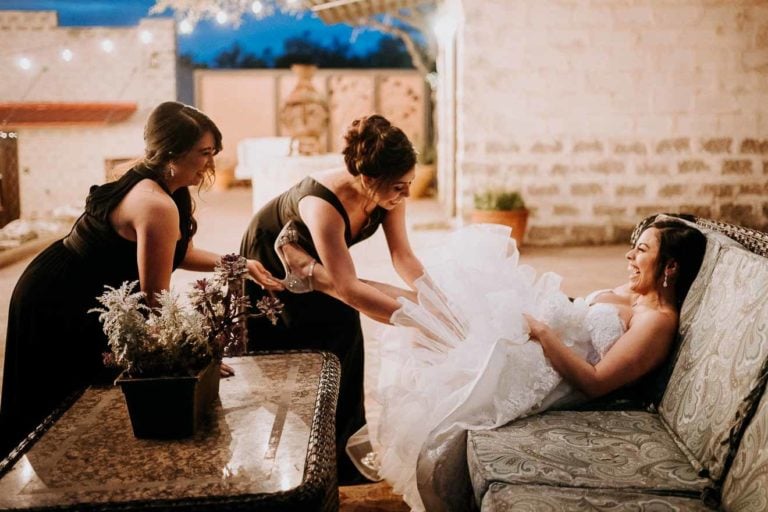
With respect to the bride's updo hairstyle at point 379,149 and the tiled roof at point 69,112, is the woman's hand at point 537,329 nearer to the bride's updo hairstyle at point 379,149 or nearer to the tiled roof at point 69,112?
the bride's updo hairstyle at point 379,149

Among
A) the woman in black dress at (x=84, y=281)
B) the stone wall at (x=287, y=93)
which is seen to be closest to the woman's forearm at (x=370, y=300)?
the woman in black dress at (x=84, y=281)

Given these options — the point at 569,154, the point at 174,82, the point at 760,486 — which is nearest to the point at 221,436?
the point at 760,486

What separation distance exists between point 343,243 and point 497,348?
68 centimetres

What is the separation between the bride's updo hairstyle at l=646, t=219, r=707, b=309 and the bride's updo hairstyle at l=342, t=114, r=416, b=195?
866 millimetres

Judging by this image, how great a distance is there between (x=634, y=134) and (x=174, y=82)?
980cm

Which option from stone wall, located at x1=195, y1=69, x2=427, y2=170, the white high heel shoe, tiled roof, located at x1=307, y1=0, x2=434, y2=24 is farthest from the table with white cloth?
stone wall, located at x1=195, y1=69, x2=427, y2=170

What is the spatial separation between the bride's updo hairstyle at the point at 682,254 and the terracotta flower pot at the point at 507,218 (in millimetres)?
5327

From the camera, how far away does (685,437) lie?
2.09 m

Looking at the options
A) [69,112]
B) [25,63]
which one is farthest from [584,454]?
[25,63]

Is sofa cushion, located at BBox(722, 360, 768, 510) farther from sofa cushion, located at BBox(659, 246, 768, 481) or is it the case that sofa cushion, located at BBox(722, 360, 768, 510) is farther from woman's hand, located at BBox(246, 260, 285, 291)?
woman's hand, located at BBox(246, 260, 285, 291)

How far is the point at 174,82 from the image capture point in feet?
49.2

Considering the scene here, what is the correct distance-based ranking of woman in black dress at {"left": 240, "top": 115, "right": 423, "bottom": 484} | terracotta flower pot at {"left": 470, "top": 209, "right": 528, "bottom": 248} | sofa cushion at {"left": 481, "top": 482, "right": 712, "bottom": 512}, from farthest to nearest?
terracotta flower pot at {"left": 470, "top": 209, "right": 528, "bottom": 248} → woman in black dress at {"left": 240, "top": 115, "right": 423, "bottom": 484} → sofa cushion at {"left": 481, "top": 482, "right": 712, "bottom": 512}

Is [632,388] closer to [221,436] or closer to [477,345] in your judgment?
[477,345]

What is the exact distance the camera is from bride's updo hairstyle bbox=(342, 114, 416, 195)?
2553mm
